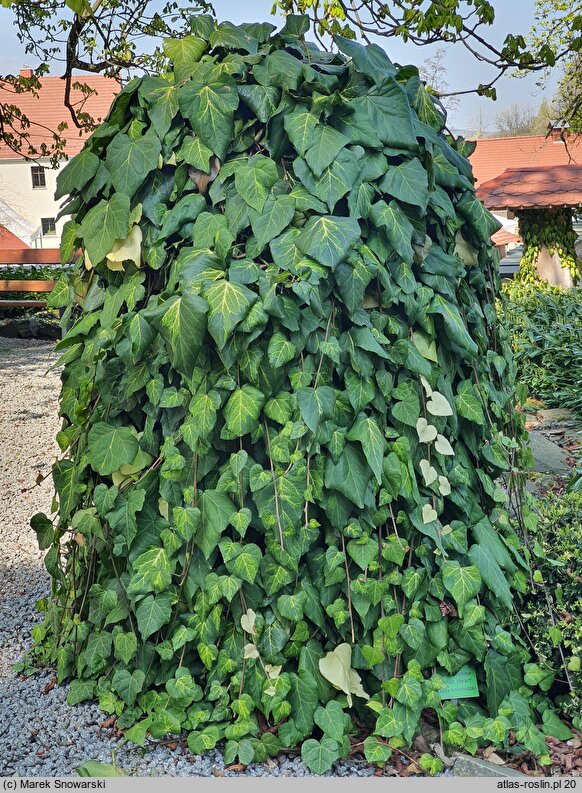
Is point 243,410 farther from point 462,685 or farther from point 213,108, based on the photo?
point 462,685

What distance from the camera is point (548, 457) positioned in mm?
5391

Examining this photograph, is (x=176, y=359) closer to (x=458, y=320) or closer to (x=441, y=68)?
(x=458, y=320)

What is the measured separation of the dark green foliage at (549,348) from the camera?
705cm

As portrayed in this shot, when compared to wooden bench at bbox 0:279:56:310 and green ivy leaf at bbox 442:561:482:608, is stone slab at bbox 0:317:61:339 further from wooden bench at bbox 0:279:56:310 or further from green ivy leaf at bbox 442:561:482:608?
green ivy leaf at bbox 442:561:482:608

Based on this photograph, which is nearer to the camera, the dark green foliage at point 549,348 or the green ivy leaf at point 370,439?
the green ivy leaf at point 370,439

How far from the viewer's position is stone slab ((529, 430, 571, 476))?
16.8ft

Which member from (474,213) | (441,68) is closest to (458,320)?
(474,213)

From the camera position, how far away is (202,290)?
6.95 ft

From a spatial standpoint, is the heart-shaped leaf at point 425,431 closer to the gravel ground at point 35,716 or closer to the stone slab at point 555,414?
the gravel ground at point 35,716

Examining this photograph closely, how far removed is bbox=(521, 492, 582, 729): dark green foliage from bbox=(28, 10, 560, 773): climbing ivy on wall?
0.48 ft

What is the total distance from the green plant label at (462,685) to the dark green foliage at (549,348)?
4540 mm

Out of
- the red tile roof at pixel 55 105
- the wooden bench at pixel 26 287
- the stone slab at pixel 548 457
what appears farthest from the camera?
the red tile roof at pixel 55 105

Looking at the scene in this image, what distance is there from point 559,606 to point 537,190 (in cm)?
917

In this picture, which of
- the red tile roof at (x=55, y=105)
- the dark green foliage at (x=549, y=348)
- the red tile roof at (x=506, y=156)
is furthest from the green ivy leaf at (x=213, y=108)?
the red tile roof at (x=506, y=156)
